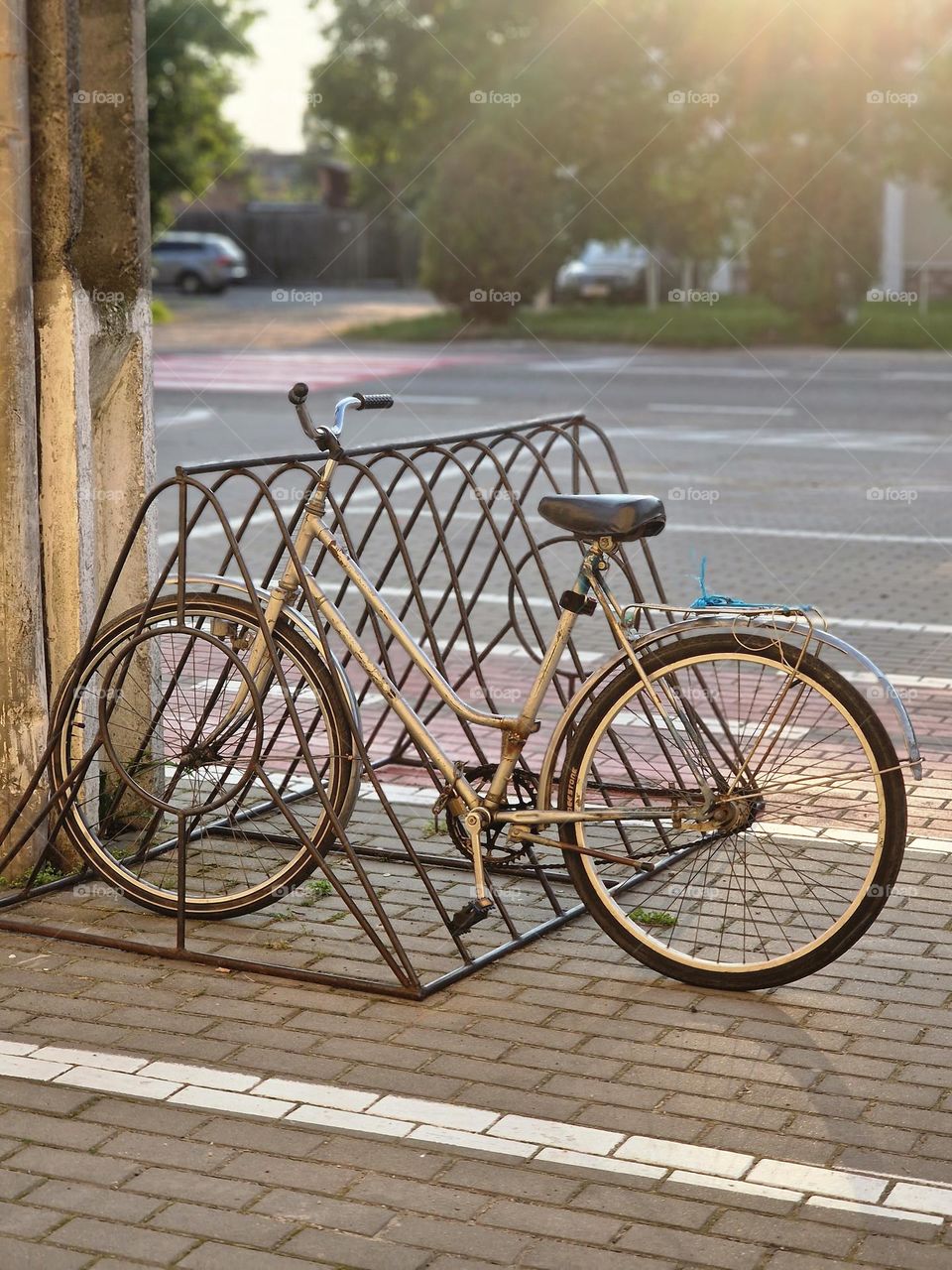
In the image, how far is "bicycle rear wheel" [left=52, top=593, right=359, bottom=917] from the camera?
199 inches

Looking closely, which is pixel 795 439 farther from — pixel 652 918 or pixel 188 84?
pixel 188 84

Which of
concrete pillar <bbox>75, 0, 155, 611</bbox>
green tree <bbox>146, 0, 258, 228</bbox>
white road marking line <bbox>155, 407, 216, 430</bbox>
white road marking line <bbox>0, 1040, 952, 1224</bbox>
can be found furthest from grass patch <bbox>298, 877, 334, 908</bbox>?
green tree <bbox>146, 0, 258, 228</bbox>

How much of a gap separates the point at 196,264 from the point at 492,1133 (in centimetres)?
4984

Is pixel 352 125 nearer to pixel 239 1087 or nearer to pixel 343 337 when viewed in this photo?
pixel 343 337

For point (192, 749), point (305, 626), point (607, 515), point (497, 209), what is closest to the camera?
point (607, 515)

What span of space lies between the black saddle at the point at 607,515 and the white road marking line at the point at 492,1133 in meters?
1.45

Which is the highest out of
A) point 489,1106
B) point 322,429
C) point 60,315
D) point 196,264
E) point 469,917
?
point 196,264

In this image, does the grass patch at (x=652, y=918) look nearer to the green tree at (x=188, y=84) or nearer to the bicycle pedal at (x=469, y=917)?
the bicycle pedal at (x=469, y=917)

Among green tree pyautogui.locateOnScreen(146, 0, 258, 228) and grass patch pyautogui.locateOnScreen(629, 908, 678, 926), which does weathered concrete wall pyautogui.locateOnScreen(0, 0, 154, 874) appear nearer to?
grass patch pyautogui.locateOnScreen(629, 908, 678, 926)

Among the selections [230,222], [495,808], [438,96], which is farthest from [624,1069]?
[230,222]

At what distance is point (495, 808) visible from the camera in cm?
493

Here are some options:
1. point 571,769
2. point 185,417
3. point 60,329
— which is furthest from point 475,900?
point 185,417

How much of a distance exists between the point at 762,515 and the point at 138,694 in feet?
26.9

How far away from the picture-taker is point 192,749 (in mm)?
5199
